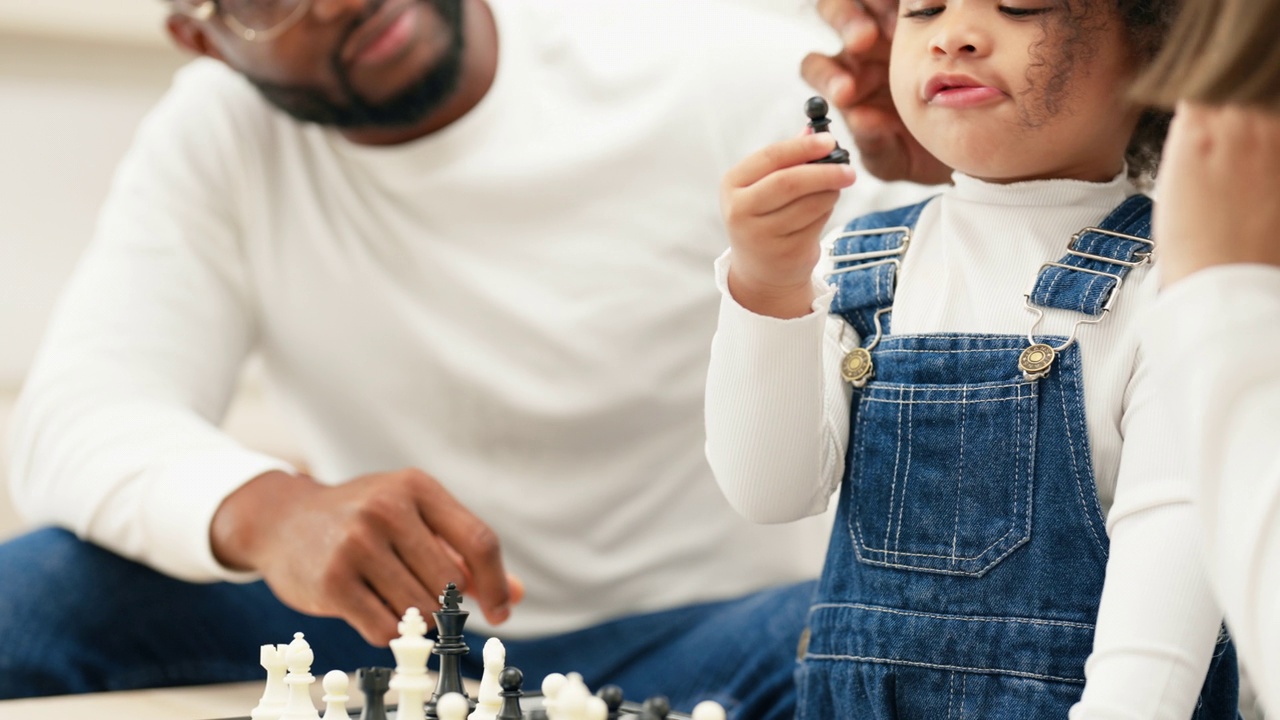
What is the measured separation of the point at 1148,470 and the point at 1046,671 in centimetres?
14

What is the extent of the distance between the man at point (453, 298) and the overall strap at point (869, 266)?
0.66 meters

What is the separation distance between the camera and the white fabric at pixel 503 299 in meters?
1.68

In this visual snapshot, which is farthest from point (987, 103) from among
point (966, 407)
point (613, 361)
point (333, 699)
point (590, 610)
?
point (590, 610)

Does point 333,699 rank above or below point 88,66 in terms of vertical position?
below

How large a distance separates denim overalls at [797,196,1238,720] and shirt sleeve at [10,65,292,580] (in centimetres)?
69

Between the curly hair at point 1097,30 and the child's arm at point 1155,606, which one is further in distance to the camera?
the curly hair at point 1097,30

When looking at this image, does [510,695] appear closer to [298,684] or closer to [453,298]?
[298,684]

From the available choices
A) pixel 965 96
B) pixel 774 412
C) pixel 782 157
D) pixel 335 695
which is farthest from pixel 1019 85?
pixel 335 695

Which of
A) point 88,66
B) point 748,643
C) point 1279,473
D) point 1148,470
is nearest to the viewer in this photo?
point 1279,473

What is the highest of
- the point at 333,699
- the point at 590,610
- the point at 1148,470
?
the point at 1148,470

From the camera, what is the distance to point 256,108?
1761 millimetres

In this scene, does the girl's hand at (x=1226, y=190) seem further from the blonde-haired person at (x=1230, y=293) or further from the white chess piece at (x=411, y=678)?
the white chess piece at (x=411, y=678)

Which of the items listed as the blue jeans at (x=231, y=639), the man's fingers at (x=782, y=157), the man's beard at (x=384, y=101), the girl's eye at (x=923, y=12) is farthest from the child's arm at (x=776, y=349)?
the man's beard at (x=384, y=101)

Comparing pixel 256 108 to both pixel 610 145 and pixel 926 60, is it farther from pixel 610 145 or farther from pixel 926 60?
pixel 926 60
